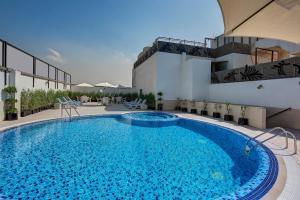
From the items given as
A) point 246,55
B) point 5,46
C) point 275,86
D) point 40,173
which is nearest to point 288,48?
point 246,55

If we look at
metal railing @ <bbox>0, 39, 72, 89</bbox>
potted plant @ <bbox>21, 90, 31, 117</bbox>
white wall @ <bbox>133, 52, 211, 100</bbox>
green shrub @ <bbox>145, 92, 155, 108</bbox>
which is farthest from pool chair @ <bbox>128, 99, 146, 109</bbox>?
potted plant @ <bbox>21, 90, 31, 117</bbox>

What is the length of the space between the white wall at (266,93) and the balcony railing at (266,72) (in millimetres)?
257

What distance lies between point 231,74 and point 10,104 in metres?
14.1

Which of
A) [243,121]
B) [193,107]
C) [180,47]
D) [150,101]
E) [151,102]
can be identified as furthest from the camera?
[180,47]

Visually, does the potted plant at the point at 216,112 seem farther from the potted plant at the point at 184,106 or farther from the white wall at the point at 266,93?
the potted plant at the point at 184,106

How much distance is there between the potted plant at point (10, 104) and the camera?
9305 mm

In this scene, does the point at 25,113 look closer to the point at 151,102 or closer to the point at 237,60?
the point at 151,102

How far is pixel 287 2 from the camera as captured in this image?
6.61 ft

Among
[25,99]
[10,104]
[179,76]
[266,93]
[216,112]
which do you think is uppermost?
[179,76]

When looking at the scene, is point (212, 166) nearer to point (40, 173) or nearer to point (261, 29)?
point (261, 29)

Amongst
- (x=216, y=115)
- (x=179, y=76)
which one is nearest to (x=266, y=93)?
(x=216, y=115)

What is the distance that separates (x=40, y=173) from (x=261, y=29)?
5354mm

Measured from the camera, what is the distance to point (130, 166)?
4.62 metres

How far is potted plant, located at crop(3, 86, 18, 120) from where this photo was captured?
9.30 meters
